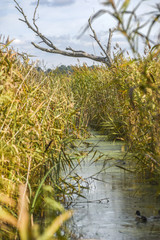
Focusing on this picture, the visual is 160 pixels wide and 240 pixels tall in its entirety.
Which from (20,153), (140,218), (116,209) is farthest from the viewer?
(116,209)

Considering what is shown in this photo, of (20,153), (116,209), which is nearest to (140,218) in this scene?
(116,209)

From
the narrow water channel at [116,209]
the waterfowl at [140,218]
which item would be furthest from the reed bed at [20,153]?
the waterfowl at [140,218]

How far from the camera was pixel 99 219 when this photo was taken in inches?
123

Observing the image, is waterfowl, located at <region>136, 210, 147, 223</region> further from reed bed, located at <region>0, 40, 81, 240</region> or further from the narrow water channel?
reed bed, located at <region>0, 40, 81, 240</region>

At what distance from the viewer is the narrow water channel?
2822mm

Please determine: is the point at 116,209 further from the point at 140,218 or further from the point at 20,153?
the point at 20,153

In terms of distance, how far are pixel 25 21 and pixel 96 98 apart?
11.3ft

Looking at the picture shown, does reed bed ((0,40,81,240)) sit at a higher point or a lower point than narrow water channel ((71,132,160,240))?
→ higher

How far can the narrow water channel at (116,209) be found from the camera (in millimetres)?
2822

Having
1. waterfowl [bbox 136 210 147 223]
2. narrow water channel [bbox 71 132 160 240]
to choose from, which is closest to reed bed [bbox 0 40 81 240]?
narrow water channel [bbox 71 132 160 240]

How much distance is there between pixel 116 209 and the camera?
341 cm

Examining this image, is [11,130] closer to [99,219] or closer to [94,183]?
[99,219]

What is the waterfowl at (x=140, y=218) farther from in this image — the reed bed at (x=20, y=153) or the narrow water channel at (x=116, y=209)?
the reed bed at (x=20, y=153)

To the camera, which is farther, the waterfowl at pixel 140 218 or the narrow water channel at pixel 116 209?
the waterfowl at pixel 140 218
